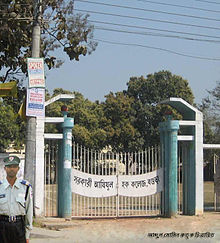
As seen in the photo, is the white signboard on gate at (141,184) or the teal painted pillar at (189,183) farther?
the teal painted pillar at (189,183)

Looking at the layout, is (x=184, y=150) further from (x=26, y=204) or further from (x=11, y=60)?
(x=26, y=204)

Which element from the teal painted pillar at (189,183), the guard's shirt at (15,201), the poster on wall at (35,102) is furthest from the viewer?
the teal painted pillar at (189,183)

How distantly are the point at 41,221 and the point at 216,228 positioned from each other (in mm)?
4696

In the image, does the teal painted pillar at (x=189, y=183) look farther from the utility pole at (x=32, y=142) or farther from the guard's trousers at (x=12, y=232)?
the guard's trousers at (x=12, y=232)

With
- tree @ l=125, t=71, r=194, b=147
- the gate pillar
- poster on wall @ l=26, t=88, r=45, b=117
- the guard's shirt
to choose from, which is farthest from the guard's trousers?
tree @ l=125, t=71, r=194, b=147

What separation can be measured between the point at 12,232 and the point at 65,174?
26.1 ft

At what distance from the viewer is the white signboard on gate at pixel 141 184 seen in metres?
14.9

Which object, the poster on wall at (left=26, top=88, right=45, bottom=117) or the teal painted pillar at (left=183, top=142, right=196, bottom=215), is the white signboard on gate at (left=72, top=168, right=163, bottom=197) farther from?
the poster on wall at (left=26, top=88, right=45, bottom=117)

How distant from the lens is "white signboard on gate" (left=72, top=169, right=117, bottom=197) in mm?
14516

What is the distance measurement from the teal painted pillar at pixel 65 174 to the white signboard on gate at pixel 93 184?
0.27m

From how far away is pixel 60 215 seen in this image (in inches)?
565

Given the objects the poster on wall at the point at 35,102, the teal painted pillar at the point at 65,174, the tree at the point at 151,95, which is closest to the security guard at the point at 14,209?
the poster on wall at the point at 35,102

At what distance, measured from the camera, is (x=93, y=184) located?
14656mm

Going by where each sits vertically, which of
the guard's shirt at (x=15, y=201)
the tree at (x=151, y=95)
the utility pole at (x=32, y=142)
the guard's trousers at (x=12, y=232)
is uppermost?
the tree at (x=151, y=95)
